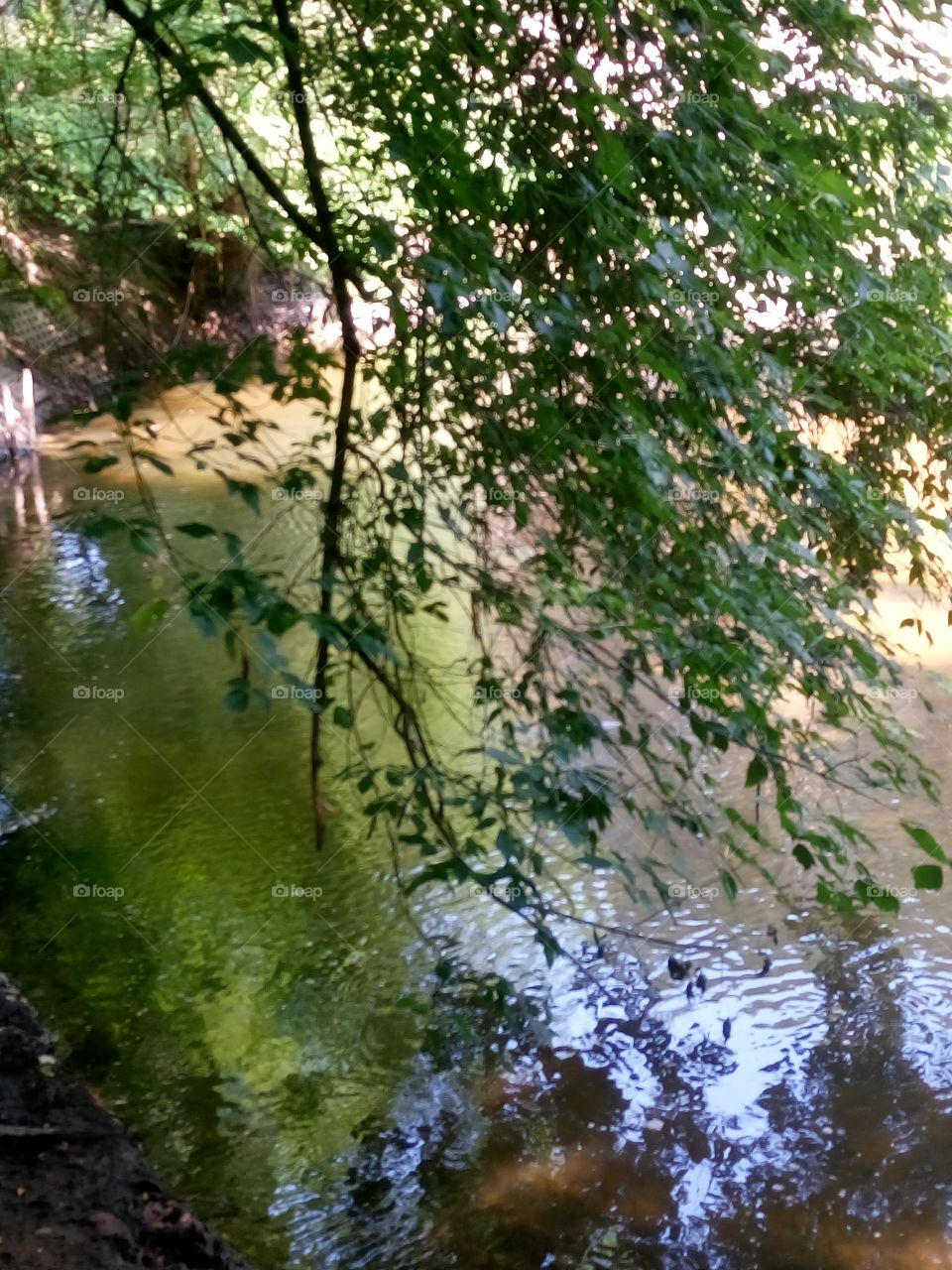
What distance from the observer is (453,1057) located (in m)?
3.59

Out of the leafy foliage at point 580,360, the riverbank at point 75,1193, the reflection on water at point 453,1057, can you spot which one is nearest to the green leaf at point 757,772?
the leafy foliage at point 580,360

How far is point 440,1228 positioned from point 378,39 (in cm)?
271

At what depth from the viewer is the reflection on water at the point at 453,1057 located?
10.1 feet

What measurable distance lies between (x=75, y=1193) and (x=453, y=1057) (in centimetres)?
123

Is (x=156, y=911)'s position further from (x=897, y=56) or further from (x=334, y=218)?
(x=897, y=56)

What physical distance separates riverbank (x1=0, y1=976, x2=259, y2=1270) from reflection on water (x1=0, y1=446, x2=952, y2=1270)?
1.07 feet

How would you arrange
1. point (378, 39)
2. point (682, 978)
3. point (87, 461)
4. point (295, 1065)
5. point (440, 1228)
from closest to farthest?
point (87, 461)
point (378, 39)
point (440, 1228)
point (295, 1065)
point (682, 978)

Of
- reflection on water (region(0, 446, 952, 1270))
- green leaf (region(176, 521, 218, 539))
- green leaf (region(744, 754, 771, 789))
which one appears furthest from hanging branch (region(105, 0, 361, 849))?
green leaf (region(744, 754, 771, 789))

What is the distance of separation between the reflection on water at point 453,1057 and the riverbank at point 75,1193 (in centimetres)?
33

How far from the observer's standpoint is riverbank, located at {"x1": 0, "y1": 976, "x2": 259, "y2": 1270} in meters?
2.46

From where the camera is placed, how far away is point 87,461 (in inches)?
84.0

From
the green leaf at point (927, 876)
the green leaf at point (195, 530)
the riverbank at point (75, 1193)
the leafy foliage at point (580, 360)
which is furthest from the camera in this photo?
the riverbank at point (75, 1193)

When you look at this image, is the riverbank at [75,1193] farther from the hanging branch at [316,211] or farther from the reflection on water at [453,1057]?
the hanging branch at [316,211]

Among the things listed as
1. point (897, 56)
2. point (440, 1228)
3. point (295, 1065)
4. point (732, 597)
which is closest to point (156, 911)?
point (295, 1065)
